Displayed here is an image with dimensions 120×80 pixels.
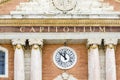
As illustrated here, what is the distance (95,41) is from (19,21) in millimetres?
4989

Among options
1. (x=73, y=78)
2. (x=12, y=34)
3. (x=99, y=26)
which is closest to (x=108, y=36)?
(x=99, y=26)

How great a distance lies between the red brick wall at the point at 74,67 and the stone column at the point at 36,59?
72cm

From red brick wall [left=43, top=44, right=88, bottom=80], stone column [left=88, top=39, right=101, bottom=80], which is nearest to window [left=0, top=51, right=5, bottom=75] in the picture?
red brick wall [left=43, top=44, right=88, bottom=80]

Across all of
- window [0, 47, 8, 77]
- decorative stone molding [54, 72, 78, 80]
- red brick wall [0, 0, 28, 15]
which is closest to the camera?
decorative stone molding [54, 72, 78, 80]

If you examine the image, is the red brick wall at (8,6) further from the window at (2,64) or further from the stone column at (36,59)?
the window at (2,64)

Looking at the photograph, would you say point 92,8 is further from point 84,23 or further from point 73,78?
point 73,78

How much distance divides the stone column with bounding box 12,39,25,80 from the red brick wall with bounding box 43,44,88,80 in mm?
1623

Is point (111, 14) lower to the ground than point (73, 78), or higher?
higher

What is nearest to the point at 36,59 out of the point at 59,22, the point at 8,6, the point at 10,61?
the point at 10,61

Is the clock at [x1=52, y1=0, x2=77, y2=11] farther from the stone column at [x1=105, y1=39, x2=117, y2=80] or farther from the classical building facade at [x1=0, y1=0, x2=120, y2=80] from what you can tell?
the stone column at [x1=105, y1=39, x2=117, y2=80]

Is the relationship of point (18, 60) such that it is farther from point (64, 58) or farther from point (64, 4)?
point (64, 4)

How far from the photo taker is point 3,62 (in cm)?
4100

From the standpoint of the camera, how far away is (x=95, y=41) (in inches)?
1598

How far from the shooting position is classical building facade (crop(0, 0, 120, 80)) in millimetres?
40406
